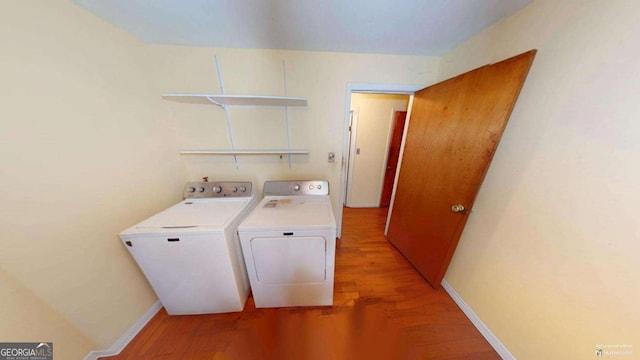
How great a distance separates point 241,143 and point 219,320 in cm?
164

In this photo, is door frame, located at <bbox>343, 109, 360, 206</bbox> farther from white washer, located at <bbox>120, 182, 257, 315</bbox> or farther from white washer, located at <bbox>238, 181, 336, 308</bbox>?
white washer, located at <bbox>120, 182, 257, 315</bbox>

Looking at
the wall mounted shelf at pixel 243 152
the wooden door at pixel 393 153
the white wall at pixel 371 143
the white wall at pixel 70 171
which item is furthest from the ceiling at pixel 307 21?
the wooden door at pixel 393 153

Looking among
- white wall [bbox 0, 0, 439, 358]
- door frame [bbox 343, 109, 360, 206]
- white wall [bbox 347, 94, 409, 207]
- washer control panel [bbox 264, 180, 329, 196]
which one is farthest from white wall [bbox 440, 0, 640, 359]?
door frame [bbox 343, 109, 360, 206]

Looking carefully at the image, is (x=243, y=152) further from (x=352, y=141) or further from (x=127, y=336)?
(x=352, y=141)

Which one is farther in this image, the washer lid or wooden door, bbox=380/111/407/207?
wooden door, bbox=380/111/407/207

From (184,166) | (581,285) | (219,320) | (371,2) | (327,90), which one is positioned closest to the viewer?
(581,285)

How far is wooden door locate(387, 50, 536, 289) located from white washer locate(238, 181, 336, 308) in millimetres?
1045

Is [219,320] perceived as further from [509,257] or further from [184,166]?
[509,257]

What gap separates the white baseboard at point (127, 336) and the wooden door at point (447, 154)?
2581mm

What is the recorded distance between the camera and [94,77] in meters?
1.12

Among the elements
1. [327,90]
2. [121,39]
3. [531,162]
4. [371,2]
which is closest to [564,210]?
[531,162]

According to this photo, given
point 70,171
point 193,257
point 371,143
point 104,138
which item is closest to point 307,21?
point 104,138

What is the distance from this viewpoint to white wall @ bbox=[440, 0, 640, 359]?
73cm

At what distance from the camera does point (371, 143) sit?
3027 millimetres
